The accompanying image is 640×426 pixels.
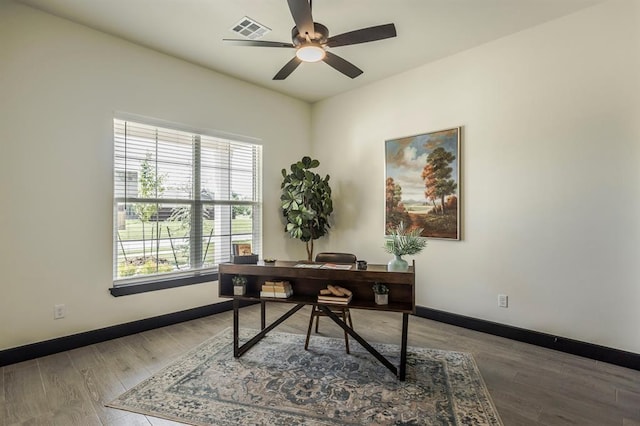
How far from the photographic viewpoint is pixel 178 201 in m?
3.65

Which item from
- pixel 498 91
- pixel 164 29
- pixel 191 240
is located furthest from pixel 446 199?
pixel 164 29

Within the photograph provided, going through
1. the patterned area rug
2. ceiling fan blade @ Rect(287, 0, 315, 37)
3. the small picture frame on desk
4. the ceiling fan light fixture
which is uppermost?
ceiling fan blade @ Rect(287, 0, 315, 37)

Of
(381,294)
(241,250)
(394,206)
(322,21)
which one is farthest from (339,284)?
(322,21)

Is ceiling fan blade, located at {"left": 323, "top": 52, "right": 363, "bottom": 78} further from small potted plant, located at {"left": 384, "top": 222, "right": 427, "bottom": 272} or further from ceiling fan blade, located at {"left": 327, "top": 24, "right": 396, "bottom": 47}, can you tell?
small potted plant, located at {"left": 384, "top": 222, "right": 427, "bottom": 272}

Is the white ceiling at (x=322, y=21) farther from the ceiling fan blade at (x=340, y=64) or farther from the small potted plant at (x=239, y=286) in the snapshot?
the small potted plant at (x=239, y=286)

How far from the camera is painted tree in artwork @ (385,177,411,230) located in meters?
3.97

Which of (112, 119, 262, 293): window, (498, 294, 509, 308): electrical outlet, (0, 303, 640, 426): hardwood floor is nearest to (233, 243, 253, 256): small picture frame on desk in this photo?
(112, 119, 262, 293): window

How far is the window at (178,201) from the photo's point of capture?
10.8 feet

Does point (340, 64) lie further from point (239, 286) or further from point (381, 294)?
point (239, 286)

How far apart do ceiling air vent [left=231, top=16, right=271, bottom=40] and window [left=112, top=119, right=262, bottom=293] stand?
51.7 inches

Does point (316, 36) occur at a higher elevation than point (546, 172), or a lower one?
higher

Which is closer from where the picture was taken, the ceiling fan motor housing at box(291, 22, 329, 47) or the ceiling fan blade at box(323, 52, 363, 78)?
the ceiling fan motor housing at box(291, 22, 329, 47)

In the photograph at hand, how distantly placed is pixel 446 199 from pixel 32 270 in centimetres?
411

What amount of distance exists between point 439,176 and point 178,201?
3.08 m
